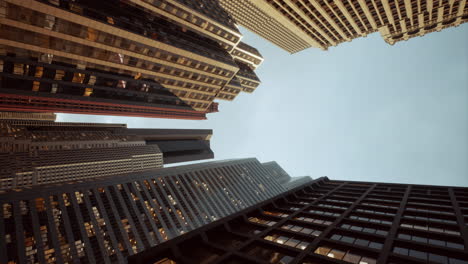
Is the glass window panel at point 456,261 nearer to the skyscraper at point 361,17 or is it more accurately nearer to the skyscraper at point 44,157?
the skyscraper at point 361,17

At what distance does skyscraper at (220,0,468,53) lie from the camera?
66125 mm

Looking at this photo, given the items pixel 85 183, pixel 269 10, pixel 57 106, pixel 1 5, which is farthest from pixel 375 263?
pixel 85 183

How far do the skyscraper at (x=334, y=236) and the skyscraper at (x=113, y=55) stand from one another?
47.9 metres

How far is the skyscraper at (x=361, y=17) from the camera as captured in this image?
6612 centimetres

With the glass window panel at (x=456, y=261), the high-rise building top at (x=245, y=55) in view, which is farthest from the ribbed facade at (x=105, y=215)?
the glass window panel at (x=456, y=261)

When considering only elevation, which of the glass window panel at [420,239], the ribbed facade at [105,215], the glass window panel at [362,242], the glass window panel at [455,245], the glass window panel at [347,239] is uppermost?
the glass window panel at [455,245]

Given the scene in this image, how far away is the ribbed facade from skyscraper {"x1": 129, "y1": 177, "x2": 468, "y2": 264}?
55.7 metres

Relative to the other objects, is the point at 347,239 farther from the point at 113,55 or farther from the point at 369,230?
the point at 113,55

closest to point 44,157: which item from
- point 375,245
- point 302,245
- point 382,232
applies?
point 302,245

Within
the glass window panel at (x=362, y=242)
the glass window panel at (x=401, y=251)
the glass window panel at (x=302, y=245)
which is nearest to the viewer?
the glass window panel at (x=401, y=251)

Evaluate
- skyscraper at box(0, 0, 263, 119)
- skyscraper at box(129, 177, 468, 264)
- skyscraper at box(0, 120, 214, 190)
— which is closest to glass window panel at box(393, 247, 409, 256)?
skyscraper at box(129, 177, 468, 264)

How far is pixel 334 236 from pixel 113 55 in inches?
2394

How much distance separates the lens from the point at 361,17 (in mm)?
73438

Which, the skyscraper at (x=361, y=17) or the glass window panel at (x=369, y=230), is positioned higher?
the skyscraper at (x=361, y=17)
